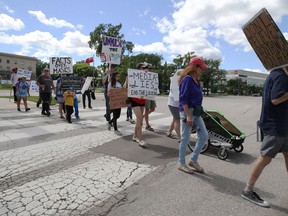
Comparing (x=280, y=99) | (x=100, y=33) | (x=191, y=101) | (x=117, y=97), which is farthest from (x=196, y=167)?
(x=100, y=33)

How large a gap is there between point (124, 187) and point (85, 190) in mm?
525

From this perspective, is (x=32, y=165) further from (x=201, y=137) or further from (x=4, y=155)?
(x=201, y=137)

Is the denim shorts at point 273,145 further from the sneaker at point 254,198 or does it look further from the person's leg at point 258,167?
the sneaker at point 254,198

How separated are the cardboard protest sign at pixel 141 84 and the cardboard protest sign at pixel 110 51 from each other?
5.86 feet

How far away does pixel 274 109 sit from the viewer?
3.08m

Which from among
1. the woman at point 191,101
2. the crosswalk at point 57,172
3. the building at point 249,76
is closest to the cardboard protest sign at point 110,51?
the crosswalk at point 57,172

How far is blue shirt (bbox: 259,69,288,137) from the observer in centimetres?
298

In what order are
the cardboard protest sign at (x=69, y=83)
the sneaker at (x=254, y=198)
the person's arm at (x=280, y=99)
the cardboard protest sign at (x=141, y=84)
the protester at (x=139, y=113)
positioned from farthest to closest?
the cardboard protest sign at (x=69, y=83) < the cardboard protest sign at (x=141, y=84) < the protester at (x=139, y=113) < the sneaker at (x=254, y=198) < the person's arm at (x=280, y=99)

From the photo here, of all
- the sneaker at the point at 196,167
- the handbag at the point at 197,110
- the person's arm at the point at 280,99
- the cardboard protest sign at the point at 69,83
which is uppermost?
the cardboard protest sign at the point at 69,83

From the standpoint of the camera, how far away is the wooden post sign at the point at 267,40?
305cm

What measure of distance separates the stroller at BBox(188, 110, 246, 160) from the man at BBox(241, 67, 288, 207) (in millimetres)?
1836

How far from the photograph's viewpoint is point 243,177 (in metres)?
4.11

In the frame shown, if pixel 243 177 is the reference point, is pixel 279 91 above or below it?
above

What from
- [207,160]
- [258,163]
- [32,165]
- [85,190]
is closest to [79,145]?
[32,165]
